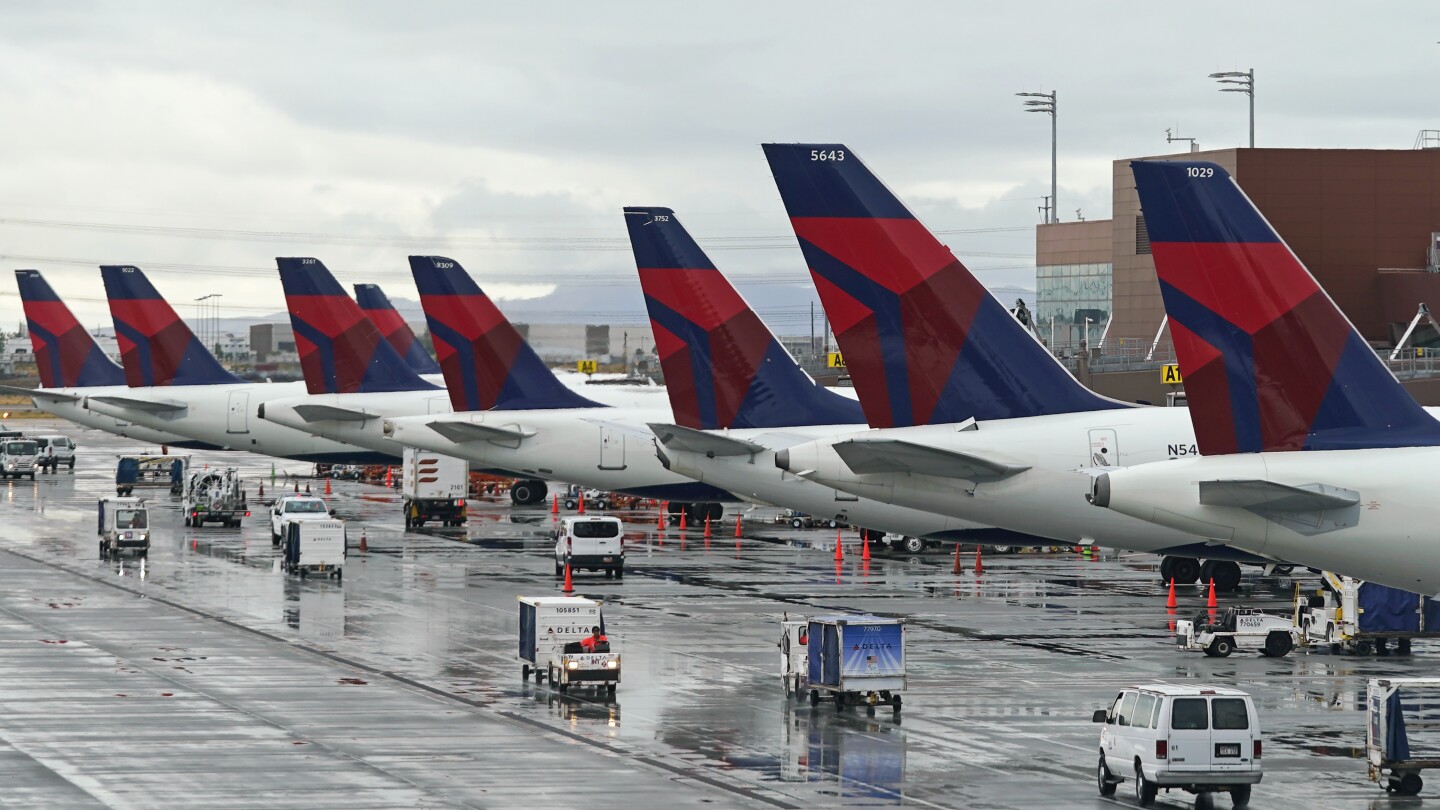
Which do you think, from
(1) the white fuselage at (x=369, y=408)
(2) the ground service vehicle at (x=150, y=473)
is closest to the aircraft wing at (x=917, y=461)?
(1) the white fuselage at (x=369, y=408)

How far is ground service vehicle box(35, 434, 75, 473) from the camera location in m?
117

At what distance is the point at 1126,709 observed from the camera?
28.3 meters

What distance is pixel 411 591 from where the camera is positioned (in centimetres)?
5569

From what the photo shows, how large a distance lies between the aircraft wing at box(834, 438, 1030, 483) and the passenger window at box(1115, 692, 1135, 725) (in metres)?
7.49

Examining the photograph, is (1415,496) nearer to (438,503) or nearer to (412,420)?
(412,420)

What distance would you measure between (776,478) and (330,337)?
135 feet

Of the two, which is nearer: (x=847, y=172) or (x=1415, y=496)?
(x=1415, y=496)

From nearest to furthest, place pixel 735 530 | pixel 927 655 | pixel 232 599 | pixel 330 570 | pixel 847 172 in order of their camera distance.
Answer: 1. pixel 847 172
2. pixel 927 655
3. pixel 232 599
4. pixel 330 570
5. pixel 735 530

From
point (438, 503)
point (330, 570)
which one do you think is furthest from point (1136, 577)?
point (438, 503)

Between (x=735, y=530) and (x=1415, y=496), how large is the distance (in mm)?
51666

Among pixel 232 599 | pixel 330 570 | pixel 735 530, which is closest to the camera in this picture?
pixel 232 599

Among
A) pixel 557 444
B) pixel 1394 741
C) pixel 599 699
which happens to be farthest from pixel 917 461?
pixel 557 444

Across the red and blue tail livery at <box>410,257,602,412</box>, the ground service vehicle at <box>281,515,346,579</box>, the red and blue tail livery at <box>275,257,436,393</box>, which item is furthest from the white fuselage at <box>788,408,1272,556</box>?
the red and blue tail livery at <box>275,257,436,393</box>

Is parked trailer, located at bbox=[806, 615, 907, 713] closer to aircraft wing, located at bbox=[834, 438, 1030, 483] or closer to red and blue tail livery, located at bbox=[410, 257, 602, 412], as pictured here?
aircraft wing, located at bbox=[834, 438, 1030, 483]
